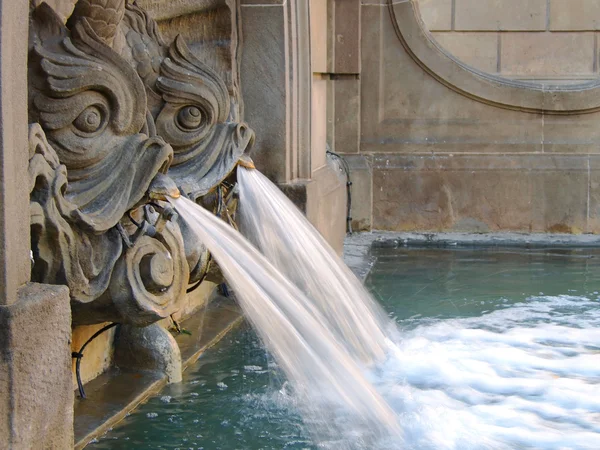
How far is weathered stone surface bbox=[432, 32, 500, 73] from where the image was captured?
13.9 metres

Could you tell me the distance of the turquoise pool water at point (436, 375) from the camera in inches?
141

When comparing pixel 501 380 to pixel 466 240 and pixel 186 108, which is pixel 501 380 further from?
pixel 466 240

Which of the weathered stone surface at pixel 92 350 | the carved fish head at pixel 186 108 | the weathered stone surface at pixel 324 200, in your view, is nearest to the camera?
the weathered stone surface at pixel 92 350

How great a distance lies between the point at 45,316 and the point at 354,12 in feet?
20.6

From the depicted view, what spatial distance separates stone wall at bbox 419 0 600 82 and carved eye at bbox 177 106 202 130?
960 cm

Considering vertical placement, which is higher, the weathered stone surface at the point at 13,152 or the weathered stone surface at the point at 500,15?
the weathered stone surface at the point at 500,15

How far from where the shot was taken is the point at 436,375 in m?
4.50

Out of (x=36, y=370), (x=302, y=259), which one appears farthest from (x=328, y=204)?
(x=36, y=370)

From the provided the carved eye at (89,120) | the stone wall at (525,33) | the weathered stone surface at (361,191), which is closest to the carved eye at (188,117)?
the carved eye at (89,120)

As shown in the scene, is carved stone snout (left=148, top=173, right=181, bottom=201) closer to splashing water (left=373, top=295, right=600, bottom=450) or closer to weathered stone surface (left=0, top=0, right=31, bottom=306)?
weathered stone surface (left=0, top=0, right=31, bottom=306)

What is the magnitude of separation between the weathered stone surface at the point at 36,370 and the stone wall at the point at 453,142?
19.6 feet

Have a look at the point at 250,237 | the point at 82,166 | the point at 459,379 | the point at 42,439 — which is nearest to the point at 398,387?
the point at 459,379

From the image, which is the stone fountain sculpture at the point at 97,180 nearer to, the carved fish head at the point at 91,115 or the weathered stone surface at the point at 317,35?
the carved fish head at the point at 91,115

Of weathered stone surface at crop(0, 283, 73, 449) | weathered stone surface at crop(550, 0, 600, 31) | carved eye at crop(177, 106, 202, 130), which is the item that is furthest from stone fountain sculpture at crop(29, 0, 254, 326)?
weathered stone surface at crop(550, 0, 600, 31)
